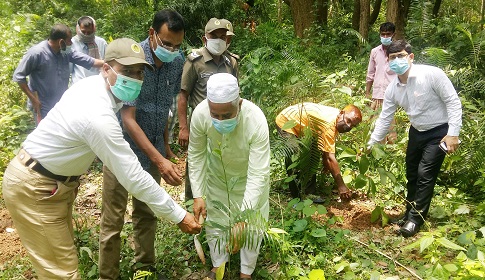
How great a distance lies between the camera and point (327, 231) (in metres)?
3.97

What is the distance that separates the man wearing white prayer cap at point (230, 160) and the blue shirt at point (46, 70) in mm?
2857

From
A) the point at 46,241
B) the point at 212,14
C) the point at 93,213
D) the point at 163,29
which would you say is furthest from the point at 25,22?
the point at 46,241

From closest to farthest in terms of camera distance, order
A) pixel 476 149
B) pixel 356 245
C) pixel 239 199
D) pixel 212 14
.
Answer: pixel 239 199 → pixel 356 245 → pixel 476 149 → pixel 212 14

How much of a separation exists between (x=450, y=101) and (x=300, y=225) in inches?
65.1

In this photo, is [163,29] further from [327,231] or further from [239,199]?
[327,231]

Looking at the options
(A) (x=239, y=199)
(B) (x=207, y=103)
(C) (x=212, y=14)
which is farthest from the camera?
(C) (x=212, y=14)

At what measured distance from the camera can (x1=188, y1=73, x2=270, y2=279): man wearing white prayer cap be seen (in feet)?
9.28

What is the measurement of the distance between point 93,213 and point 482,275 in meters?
3.72

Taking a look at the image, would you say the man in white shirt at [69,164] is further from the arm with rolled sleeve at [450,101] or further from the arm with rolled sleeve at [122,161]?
the arm with rolled sleeve at [450,101]

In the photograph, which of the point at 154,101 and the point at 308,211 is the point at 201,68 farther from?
the point at 308,211

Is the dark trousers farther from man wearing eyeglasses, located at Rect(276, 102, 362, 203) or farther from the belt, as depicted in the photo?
the belt

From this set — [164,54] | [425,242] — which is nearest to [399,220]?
[425,242]

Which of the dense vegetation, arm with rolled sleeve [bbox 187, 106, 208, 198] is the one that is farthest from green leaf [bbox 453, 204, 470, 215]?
arm with rolled sleeve [bbox 187, 106, 208, 198]

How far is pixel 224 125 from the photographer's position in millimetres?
2932
